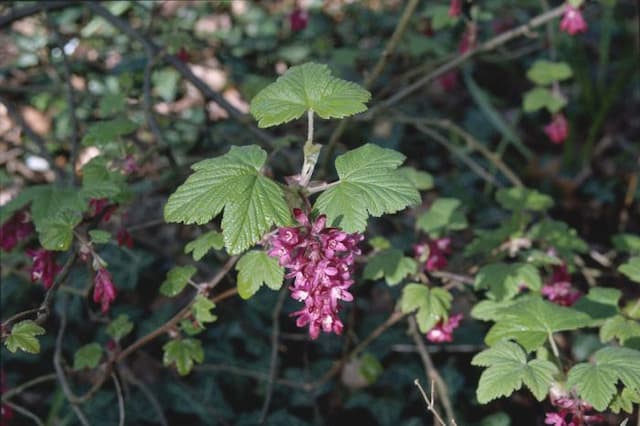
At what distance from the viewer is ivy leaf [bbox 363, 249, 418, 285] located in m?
2.09

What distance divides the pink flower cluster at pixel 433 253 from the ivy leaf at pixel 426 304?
120 millimetres

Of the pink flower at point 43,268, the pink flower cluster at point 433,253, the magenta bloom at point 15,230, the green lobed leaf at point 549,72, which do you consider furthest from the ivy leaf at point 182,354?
the green lobed leaf at point 549,72

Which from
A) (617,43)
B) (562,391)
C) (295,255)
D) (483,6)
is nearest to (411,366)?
(562,391)

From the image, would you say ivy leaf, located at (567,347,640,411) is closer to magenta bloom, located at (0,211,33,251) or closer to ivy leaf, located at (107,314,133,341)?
ivy leaf, located at (107,314,133,341)

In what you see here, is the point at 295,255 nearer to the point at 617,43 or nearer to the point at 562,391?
the point at 562,391

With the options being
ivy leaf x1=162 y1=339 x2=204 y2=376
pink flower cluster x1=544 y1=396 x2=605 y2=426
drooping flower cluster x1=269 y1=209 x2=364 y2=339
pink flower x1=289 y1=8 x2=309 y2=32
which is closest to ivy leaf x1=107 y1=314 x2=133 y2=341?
ivy leaf x1=162 y1=339 x2=204 y2=376

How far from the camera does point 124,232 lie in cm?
210

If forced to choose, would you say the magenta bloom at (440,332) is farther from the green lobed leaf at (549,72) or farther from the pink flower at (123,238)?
the green lobed leaf at (549,72)

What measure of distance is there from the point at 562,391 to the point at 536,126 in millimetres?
2994

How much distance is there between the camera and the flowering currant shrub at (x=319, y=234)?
1627mm

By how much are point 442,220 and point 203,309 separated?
94 centimetres

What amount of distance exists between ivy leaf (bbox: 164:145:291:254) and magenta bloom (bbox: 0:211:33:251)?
94 centimetres

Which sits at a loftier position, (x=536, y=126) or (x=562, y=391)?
(x=562, y=391)

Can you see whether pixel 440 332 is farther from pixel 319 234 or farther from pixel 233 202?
pixel 233 202
